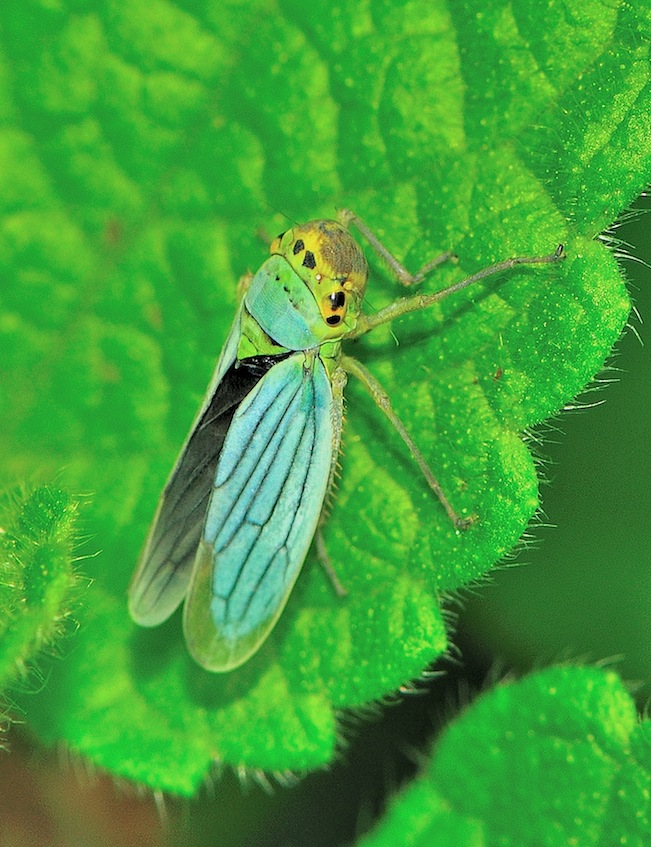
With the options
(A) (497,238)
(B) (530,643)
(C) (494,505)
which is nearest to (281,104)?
(A) (497,238)

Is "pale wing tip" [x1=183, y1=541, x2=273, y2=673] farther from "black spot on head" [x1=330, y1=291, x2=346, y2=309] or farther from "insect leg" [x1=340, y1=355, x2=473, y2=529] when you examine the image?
"black spot on head" [x1=330, y1=291, x2=346, y2=309]

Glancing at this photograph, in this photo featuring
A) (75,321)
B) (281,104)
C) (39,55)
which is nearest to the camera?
(281,104)

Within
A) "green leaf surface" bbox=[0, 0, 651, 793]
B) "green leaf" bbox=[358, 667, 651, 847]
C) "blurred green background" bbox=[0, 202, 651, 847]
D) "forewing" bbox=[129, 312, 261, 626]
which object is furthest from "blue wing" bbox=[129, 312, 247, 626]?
"green leaf" bbox=[358, 667, 651, 847]

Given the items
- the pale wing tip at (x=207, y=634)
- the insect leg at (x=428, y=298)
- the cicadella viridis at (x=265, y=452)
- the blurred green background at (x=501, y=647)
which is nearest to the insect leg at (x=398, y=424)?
the cicadella viridis at (x=265, y=452)

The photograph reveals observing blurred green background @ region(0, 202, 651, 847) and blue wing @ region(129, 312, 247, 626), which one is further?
blurred green background @ region(0, 202, 651, 847)

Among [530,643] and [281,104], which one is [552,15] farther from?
[530,643]
